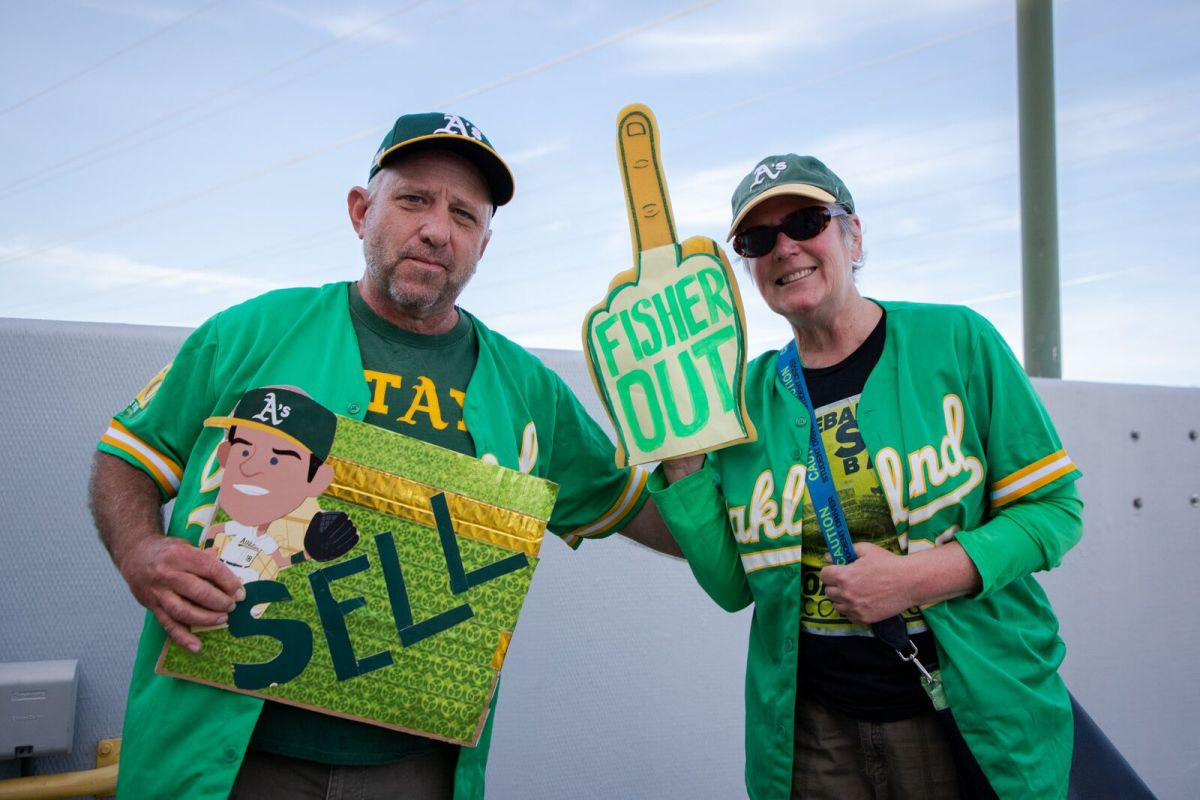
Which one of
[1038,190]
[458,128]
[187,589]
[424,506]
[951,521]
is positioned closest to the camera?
[187,589]

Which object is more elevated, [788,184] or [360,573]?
[788,184]

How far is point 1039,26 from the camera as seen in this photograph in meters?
5.74

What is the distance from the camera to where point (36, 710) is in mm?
2072

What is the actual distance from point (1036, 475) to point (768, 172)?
2.42 feet

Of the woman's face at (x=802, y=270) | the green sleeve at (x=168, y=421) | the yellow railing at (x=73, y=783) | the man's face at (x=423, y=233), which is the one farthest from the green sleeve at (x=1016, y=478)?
the yellow railing at (x=73, y=783)

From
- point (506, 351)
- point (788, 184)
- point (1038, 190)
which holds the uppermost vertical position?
point (1038, 190)

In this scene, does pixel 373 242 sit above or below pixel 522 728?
above

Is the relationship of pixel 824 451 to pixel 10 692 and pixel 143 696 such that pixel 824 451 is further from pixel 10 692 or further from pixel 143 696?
pixel 10 692

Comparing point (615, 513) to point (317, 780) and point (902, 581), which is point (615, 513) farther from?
point (317, 780)

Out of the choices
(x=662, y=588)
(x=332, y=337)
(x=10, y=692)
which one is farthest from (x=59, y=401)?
(x=662, y=588)

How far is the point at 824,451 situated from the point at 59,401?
1.76 meters

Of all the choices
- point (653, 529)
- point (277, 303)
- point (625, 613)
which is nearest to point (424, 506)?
point (277, 303)

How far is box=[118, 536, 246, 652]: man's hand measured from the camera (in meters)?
1.46

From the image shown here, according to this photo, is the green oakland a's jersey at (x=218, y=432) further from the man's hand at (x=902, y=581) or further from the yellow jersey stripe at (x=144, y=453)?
the man's hand at (x=902, y=581)
